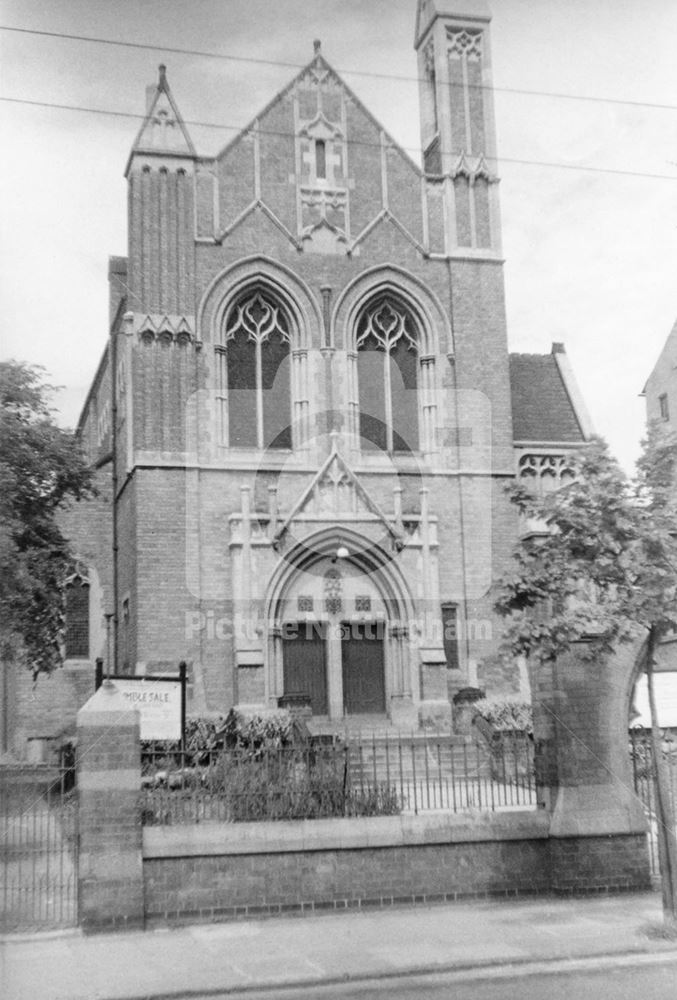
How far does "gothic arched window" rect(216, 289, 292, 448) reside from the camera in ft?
81.8

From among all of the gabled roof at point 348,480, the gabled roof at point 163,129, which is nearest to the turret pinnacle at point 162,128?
the gabled roof at point 163,129

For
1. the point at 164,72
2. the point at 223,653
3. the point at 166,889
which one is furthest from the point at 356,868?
the point at 164,72

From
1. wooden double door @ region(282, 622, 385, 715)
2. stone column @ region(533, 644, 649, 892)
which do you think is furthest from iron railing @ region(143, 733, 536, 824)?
wooden double door @ region(282, 622, 385, 715)

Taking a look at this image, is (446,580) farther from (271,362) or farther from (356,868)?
(356,868)

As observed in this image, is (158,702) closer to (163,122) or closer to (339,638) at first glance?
(339,638)

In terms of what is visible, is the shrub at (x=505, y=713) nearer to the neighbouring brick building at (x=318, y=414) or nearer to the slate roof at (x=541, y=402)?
the neighbouring brick building at (x=318, y=414)

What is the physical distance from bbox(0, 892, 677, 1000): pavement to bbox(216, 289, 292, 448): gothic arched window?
45.3 ft

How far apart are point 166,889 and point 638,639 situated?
19.1ft

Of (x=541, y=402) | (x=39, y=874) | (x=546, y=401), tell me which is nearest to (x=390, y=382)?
(x=541, y=402)

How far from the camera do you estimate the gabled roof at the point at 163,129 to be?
25.0m

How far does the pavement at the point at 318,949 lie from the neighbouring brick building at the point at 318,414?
11.2 metres

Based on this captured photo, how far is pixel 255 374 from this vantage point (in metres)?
25.2

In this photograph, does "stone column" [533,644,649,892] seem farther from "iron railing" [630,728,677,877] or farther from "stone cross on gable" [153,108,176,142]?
"stone cross on gable" [153,108,176,142]

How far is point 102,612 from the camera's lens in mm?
26203
